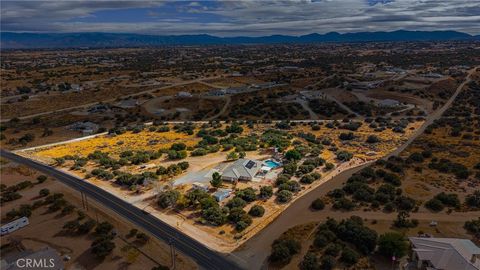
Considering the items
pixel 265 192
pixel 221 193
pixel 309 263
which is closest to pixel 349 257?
pixel 309 263

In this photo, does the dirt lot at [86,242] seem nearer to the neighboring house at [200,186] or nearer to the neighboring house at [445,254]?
the neighboring house at [200,186]

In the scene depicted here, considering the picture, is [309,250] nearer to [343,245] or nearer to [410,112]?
[343,245]

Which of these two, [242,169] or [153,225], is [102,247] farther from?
[242,169]

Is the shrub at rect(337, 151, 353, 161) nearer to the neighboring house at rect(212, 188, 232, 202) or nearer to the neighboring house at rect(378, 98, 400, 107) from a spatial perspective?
the neighboring house at rect(212, 188, 232, 202)


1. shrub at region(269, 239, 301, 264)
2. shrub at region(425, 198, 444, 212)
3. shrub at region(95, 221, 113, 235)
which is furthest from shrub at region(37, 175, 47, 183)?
shrub at region(425, 198, 444, 212)

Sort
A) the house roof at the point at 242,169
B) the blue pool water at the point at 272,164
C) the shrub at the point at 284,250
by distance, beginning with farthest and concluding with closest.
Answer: the blue pool water at the point at 272,164, the house roof at the point at 242,169, the shrub at the point at 284,250

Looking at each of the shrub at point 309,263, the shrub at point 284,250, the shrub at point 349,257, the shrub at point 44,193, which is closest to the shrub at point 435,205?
the shrub at point 349,257

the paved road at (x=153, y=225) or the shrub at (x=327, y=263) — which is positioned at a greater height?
the shrub at (x=327, y=263)
